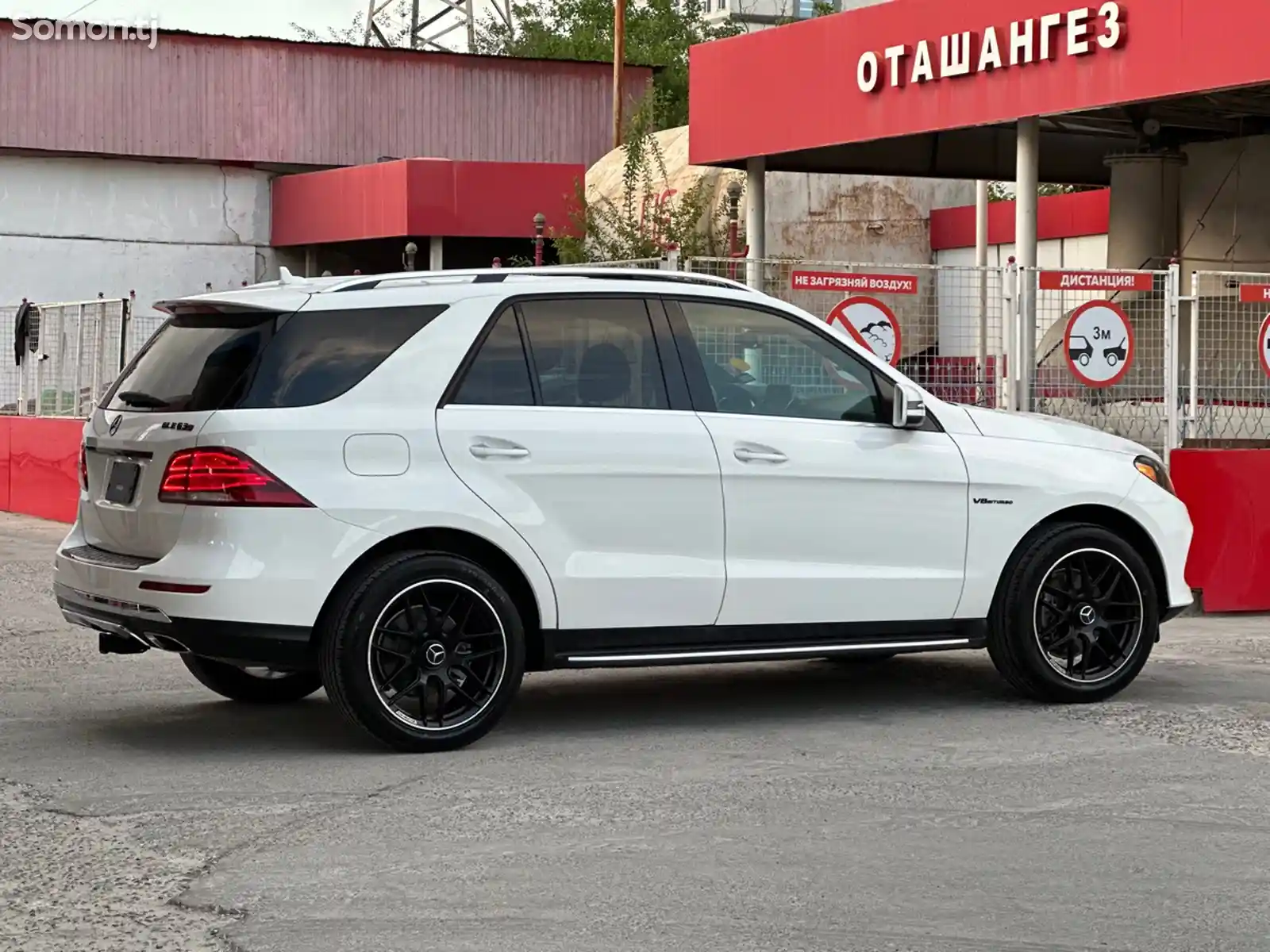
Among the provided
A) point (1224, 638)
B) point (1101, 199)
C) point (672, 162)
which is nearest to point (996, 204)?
point (1101, 199)

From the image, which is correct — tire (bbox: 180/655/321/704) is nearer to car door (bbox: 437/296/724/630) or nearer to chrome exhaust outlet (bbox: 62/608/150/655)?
chrome exhaust outlet (bbox: 62/608/150/655)

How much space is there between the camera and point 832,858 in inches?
233

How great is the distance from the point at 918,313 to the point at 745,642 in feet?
20.0

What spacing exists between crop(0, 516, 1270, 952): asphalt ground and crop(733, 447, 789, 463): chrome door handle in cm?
111

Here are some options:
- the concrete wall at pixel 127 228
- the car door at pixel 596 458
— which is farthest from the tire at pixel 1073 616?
the concrete wall at pixel 127 228

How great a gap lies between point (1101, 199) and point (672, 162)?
7150 mm

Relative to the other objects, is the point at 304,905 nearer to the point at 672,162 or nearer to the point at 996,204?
the point at 672,162

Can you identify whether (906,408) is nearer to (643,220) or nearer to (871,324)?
(871,324)

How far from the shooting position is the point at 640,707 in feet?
28.9

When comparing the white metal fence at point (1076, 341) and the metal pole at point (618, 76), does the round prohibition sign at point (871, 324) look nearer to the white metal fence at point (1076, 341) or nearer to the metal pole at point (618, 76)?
the white metal fence at point (1076, 341)

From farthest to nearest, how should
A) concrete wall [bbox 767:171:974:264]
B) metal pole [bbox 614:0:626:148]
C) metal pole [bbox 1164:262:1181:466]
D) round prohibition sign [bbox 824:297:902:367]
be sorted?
metal pole [bbox 614:0:626:148] < concrete wall [bbox 767:171:974:264] < metal pole [bbox 1164:262:1181:466] < round prohibition sign [bbox 824:297:902:367]

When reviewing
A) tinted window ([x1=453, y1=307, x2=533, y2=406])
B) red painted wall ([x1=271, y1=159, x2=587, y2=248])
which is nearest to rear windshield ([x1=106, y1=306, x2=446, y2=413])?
tinted window ([x1=453, y1=307, x2=533, y2=406])

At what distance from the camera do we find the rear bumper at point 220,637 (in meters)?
7.23

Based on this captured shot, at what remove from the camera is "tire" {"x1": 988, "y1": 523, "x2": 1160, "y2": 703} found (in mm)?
8641
